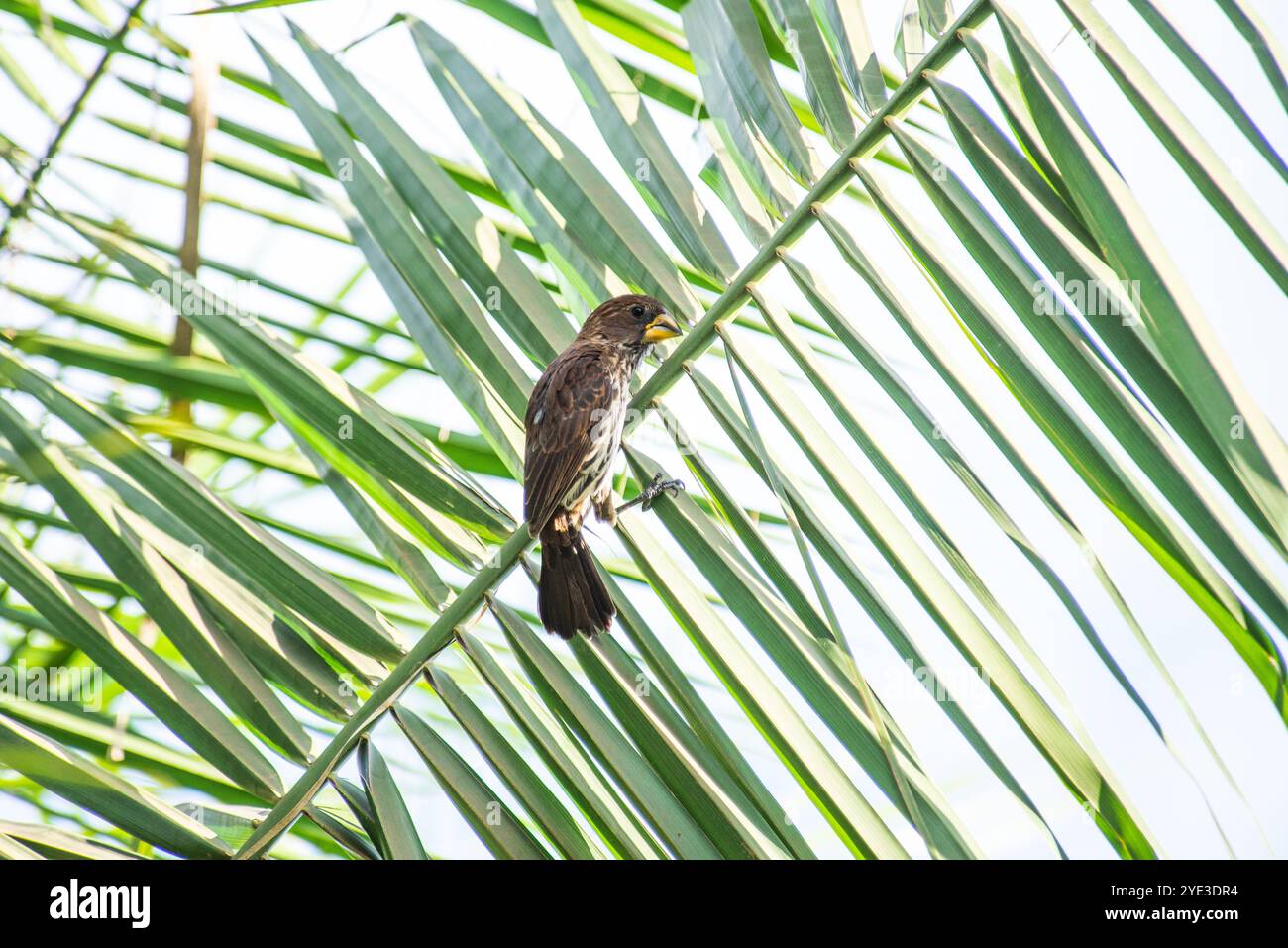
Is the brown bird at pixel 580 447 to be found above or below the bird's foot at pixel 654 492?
above

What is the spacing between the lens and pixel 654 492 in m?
2.14

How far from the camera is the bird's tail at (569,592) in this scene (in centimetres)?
211

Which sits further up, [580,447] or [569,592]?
[580,447]

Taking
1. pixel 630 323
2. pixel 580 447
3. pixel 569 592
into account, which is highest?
pixel 630 323

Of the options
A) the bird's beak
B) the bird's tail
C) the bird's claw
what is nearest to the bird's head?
the bird's beak

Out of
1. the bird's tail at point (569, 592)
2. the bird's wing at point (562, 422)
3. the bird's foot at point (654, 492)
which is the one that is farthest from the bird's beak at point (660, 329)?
the bird's tail at point (569, 592)

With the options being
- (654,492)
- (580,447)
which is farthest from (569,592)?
(580,447)

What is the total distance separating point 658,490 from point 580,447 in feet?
1.67

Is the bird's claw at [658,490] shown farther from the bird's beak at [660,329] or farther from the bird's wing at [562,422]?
the bird's beak at [660,329]

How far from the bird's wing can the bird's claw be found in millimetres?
214

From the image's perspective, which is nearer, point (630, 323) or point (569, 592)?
point (569, 592)

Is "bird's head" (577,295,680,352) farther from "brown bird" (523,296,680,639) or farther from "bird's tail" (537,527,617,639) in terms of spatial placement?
"bird's tail" (537,527,617,639)

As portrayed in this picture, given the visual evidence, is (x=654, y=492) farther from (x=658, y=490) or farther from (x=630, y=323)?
(x=630, y=323)
